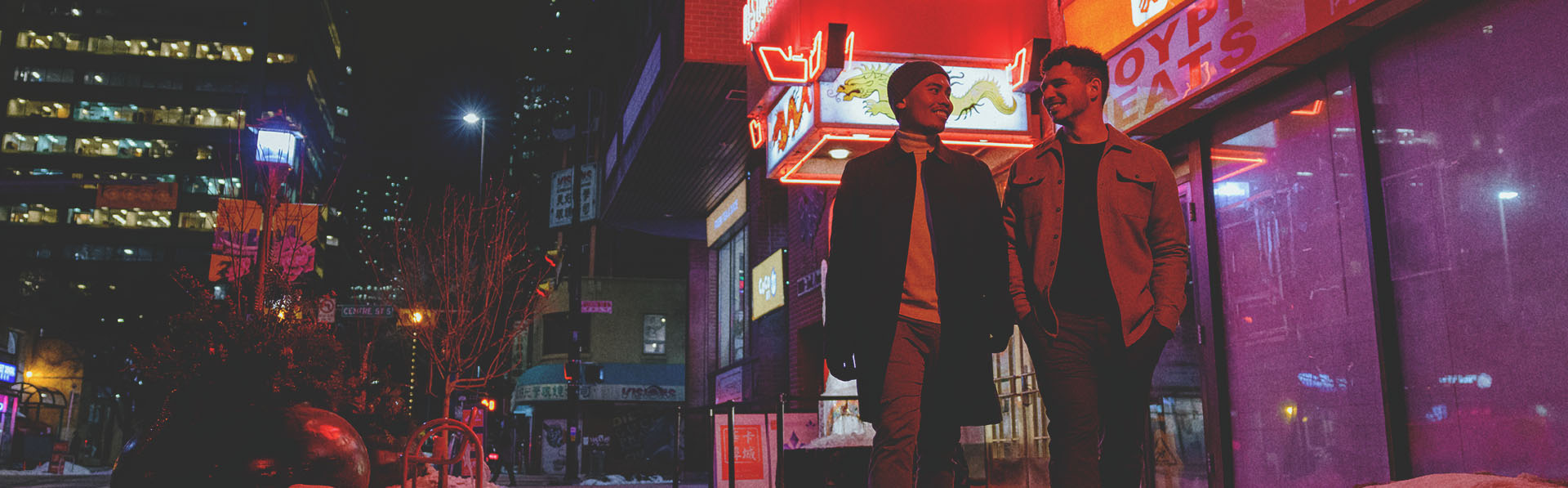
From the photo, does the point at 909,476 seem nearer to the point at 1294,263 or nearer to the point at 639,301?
the point at 1294,263

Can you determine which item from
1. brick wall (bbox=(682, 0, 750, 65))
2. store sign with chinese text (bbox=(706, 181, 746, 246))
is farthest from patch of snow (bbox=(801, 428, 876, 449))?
store sign with chinese text (bbox=(706, 181, 746, 246))

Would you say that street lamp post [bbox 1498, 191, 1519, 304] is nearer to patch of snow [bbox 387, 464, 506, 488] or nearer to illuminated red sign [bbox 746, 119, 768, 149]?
illuminated red sign [bbox 746, 119, 768, 149]

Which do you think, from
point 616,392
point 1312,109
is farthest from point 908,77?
point 616,392

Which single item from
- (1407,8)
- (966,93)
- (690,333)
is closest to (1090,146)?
(1407,8)

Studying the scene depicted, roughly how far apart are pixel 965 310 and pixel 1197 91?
4820 mm

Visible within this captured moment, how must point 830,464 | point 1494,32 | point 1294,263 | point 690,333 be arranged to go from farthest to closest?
point 690,333
point 830,464
point 1294,263
point 1494,32

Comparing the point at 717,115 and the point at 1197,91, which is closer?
the point at 1197,91

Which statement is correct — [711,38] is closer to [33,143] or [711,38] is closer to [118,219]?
[118,219]

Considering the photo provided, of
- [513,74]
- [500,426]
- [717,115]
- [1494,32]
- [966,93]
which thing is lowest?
[500,426]

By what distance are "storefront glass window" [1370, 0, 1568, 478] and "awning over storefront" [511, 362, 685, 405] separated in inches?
1465

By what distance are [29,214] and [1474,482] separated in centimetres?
11335

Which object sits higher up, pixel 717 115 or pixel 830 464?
pixel 717 115

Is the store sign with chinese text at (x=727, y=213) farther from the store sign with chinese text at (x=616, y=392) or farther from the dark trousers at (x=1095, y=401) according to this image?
the dark trousers at (x=1095, y=401)

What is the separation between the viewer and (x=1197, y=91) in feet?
24.3
